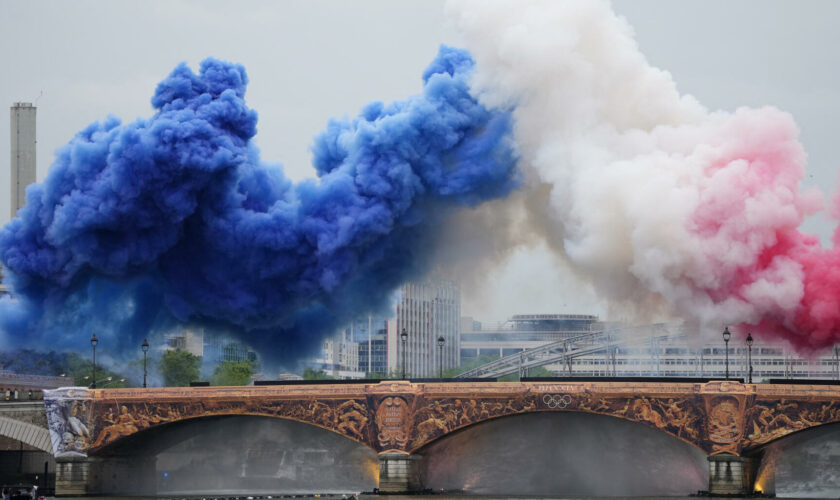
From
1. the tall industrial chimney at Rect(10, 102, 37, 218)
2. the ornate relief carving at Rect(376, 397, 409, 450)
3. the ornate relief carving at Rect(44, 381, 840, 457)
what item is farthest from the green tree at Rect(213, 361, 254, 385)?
the ornate relief carving at Rect(376, 397, 409, 450)

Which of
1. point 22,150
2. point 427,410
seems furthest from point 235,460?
point 22,150

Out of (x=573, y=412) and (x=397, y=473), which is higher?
(x=573, y=412)

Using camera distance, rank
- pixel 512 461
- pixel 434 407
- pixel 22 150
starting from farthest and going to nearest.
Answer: pixel 22 150, pixel 512 461, pixel 434 407

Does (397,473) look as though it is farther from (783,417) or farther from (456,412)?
(783,417)

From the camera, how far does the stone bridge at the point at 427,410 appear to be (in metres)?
101

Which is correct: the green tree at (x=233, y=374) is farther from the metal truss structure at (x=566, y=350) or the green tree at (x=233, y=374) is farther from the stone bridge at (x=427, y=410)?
the stone bridge at (x=427, y=410)

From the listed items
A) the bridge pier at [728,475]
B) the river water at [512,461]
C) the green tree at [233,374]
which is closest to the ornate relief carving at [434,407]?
the bridge pier at [728,475]

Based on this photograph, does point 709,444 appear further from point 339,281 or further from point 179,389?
point 179,389

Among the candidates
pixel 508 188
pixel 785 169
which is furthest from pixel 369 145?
pixel 785 169

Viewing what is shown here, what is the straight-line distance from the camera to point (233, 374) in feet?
545

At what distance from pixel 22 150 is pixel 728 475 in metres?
119

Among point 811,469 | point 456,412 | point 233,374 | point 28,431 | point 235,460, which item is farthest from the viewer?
point 233,374

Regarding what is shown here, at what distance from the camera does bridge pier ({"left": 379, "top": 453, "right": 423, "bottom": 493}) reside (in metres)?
107

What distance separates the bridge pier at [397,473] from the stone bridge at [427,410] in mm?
65
